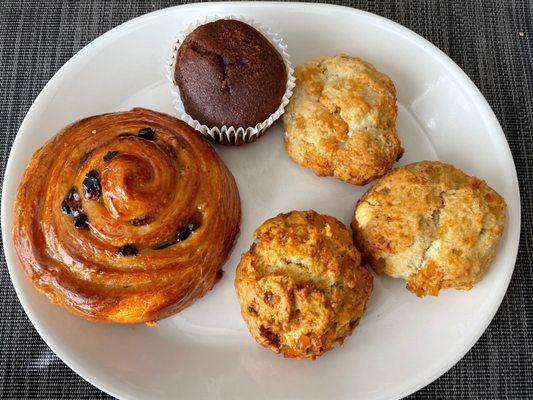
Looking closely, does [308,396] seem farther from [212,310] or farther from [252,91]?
[252,91]

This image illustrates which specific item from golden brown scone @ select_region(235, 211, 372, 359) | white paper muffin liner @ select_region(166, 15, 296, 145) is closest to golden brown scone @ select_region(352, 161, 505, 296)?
golden brown scone @ select_region(235, 211, 372, 359)

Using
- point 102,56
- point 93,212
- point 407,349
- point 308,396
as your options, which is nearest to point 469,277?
point 407,349

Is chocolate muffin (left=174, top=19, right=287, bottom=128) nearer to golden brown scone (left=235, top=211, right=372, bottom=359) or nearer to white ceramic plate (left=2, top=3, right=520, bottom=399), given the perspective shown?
white ceramic plate (left=2, top=3, right=520, bottom=399)

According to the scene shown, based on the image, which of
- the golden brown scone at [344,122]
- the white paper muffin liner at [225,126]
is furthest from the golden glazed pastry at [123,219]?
the golden brown scone at [344,122]

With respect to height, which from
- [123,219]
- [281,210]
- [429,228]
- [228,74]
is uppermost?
[228,74]

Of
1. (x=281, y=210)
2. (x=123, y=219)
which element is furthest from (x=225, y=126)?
(x=123, y=219)

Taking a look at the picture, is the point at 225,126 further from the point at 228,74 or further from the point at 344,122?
the point at 344,122
